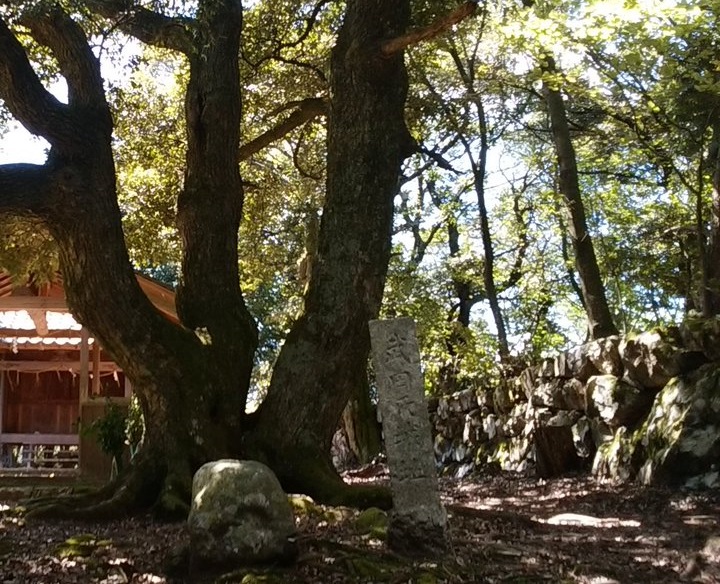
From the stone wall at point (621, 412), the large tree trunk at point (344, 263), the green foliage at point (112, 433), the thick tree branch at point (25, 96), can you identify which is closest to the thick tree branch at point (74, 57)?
the thick tree branch at point (25, 96)

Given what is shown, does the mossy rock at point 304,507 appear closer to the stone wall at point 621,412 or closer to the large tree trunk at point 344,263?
the large tree trunk at point 344,263

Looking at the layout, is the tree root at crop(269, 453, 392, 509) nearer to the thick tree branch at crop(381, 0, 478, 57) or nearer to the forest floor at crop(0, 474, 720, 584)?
the forest floor at crop(0, 474, 720, 584)

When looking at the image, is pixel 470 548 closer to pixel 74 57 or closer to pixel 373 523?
pixel 373 523

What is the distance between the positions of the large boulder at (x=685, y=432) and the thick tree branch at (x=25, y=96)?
23.2 feet

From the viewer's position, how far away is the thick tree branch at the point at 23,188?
276 inches

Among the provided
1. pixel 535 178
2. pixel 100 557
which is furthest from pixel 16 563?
pixel 535 178

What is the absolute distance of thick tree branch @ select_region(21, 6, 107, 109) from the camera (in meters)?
7.87

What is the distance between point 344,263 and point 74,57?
3.40 meters

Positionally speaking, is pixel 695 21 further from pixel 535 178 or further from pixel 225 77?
pixel 535 178

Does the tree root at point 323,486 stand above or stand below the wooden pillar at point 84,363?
below

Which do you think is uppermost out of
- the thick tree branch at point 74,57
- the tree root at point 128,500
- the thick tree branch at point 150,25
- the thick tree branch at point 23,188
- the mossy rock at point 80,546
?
the thick tree branch at point 150,25

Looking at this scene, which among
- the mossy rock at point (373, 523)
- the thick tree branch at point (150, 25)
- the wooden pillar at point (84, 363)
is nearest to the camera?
the mossy rock at point (373, 523)

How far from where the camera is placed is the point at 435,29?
7586 mm

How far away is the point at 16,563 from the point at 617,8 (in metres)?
7.41
